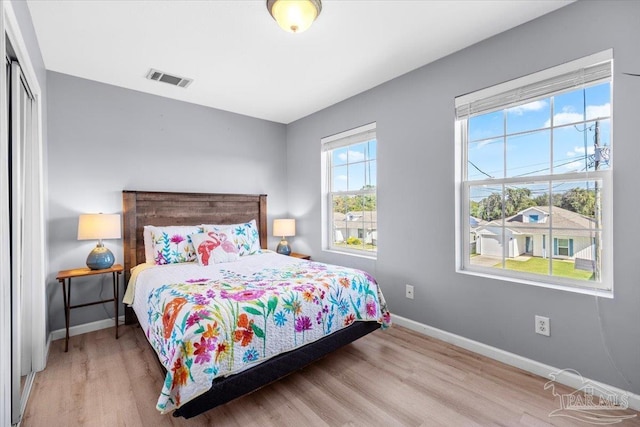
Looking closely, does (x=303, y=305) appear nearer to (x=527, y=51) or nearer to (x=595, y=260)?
(x=595, y=260)

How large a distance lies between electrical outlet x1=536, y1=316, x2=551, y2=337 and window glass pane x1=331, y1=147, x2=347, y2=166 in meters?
2.53

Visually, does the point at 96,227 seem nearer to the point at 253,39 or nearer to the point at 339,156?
the point at 253,39

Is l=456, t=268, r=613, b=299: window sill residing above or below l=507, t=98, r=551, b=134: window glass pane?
below

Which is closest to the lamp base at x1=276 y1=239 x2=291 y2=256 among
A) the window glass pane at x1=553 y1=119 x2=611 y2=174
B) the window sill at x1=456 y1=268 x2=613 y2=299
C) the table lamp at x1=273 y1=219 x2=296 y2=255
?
the table lamp at x1=273 y1=219 x2=296 y2=255

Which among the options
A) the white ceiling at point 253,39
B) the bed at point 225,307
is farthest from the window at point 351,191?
the bed at point 225,307

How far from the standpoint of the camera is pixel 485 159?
2.49 meters

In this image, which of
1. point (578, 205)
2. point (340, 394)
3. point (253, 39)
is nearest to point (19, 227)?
point (253, 39)

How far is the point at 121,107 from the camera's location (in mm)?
3168

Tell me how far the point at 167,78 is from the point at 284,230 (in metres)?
2.22

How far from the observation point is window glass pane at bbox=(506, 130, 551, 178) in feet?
7.09

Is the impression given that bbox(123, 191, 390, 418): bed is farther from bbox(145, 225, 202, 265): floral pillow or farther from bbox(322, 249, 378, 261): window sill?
bbox(322, 249, 378, 261): window sill

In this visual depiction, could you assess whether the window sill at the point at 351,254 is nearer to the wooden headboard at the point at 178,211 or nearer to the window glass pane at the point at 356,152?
the wooden headboard at the point at 178,211

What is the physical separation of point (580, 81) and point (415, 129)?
120cm

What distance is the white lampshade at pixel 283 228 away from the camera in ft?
13.4
